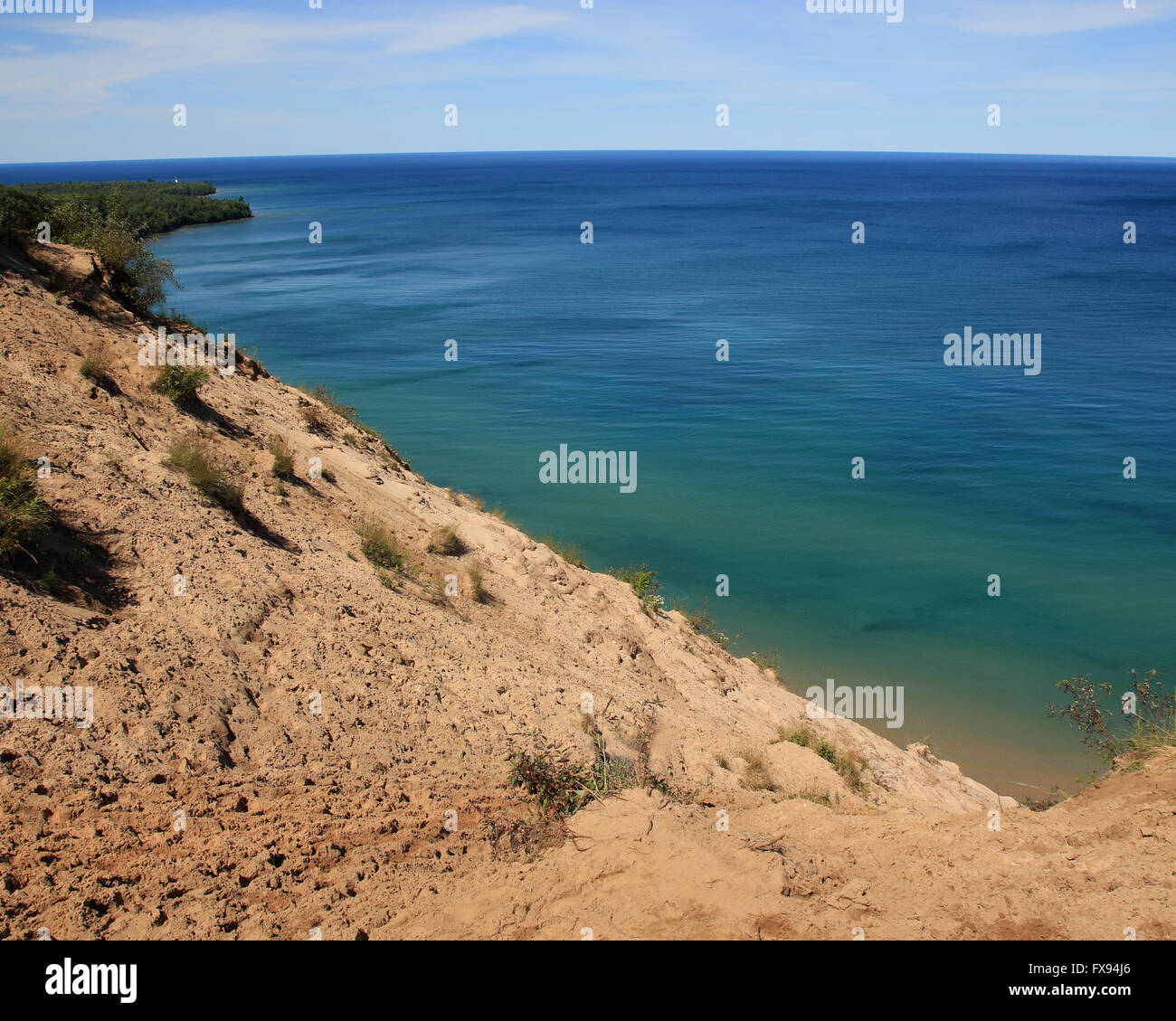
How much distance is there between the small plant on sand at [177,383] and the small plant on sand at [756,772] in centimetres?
941

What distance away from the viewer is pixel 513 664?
10445 mm

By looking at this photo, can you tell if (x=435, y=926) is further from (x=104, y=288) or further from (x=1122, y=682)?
(x=1122, y=682)

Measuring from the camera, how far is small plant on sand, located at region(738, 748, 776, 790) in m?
9.39

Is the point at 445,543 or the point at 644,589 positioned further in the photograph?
the point at 644,589

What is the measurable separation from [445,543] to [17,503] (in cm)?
588

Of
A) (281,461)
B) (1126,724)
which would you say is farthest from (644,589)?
(1126,724)

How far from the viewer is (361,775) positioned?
744 centimetres

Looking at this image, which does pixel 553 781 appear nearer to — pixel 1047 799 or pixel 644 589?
pixel 644 589

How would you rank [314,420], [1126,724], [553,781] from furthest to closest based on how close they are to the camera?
[314,420] < [1126,724] < [553,781]

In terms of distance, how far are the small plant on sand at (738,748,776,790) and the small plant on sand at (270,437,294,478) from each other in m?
7.62

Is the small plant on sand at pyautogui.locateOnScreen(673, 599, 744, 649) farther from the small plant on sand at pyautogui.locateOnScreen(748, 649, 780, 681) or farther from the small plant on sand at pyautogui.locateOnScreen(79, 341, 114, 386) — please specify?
the small plant on sand at pyautogui.locateOnScreen(79, 341, 114, 386)

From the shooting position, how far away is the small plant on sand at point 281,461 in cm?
1223

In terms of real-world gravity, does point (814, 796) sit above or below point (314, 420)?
below

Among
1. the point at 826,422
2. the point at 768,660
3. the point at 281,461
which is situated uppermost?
the point at 826,422
